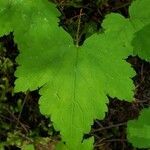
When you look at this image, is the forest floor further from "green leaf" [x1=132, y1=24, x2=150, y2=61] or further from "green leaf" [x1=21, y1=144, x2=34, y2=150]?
"green leaf" [x1=132, y1=24, x2=150, y2=61]

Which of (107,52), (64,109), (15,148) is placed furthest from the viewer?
(15,148)

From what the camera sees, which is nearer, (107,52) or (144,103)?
(107,52)

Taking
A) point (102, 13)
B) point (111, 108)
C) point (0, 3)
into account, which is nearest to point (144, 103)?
point (111, 108)

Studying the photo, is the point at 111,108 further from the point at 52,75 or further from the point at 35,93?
the point at 52,75

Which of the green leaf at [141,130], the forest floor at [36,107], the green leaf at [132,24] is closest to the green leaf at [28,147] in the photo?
the forest floor at [36,107]

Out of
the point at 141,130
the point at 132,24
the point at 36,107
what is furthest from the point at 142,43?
the point at 36,107

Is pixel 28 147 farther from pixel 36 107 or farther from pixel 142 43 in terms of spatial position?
pixel 142 43
